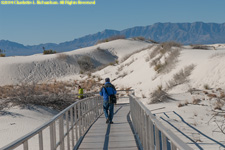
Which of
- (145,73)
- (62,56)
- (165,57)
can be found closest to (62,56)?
(62,56)

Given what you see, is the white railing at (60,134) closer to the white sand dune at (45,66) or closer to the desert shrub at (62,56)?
the white sand dune at (45,66)

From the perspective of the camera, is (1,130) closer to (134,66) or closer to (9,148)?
(9,148)

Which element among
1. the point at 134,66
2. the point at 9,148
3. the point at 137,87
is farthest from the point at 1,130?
the point at 134,66

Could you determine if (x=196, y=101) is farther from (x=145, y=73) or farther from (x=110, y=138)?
(x=145, y=73)

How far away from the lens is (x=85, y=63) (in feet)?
227

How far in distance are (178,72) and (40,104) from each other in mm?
16390

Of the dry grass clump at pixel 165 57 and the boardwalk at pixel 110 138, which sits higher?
the dry grass clump at pixel 165 57

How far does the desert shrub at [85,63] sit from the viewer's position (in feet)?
222

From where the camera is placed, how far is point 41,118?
17.1 metres

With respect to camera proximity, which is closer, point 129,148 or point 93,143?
point 129,148

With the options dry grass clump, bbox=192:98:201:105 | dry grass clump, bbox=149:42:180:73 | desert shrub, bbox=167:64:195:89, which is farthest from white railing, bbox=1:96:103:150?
dry grass clump, bbox=149:42:180:73

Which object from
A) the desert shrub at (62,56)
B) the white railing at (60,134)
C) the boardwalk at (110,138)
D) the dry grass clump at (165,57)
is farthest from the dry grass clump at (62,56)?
the boardwalk at (110,138)

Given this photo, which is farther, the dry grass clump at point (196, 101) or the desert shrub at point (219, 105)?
the dry grass clump at point (196, 101)

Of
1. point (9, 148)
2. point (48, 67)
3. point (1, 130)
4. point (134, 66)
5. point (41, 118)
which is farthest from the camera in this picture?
point (48, 67)
